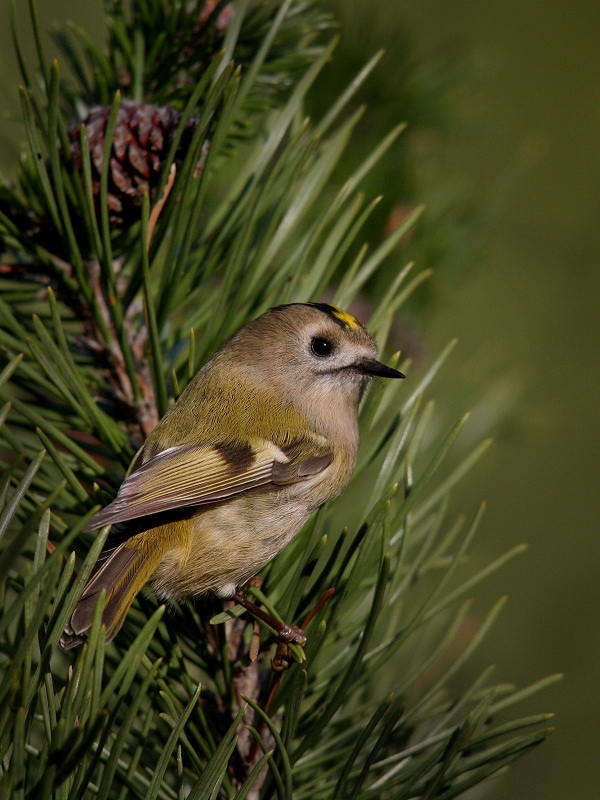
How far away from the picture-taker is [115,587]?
0.66 metres

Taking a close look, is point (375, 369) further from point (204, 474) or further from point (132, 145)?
point (132, 145)

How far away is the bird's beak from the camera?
792mm

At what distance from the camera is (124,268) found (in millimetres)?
783

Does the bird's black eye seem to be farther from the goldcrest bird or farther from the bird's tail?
the bird's tail

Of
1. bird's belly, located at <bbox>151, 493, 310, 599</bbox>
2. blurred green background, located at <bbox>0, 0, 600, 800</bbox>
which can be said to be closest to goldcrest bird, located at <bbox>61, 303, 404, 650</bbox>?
bird's belly, located at <bbox>151, 493, 310, 599</bbox>

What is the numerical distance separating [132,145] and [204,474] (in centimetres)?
34

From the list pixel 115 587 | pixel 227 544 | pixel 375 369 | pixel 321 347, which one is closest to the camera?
pixel 115 587

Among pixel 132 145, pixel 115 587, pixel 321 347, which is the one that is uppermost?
pixel 132 145

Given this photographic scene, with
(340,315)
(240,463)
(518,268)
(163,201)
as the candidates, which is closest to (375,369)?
(340,315)

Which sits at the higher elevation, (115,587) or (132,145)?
(132,145)

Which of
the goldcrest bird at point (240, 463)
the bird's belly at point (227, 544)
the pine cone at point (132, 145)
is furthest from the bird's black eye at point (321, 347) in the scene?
the pine cone at point (132, 145)

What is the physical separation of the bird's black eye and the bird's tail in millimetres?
371

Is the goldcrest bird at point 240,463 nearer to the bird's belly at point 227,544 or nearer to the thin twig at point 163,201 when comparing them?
the bird's belly at point 227,544

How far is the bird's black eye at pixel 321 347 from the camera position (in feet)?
3.26
